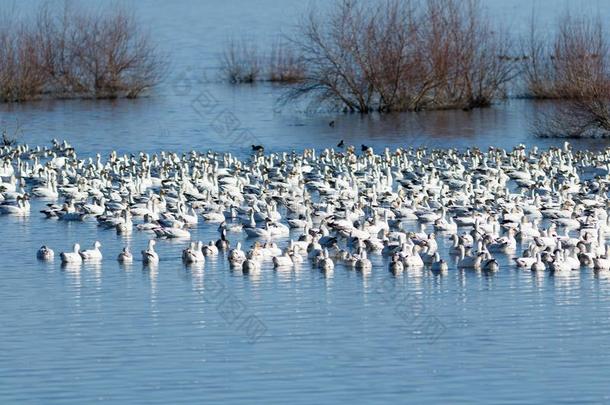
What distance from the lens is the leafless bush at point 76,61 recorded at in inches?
1975

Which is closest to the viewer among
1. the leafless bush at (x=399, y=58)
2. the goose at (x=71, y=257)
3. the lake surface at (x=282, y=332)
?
the lake surface at (x=282, y=332)

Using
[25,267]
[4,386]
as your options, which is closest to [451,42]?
[25,267]

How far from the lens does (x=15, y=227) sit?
2581 cm

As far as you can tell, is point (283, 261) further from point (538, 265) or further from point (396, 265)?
point (538, 265)

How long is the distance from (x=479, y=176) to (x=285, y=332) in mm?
13683

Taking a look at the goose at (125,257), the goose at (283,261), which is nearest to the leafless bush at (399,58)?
the goose at (125,257)

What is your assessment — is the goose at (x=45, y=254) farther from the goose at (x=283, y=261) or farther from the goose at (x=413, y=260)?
the goose at (x=413, y=260)

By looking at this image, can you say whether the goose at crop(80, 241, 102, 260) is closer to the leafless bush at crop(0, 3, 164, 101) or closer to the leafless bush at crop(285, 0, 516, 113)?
the leafless bush at crop(285, 0, 516, 113)

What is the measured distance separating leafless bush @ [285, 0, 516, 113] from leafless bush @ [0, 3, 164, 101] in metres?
7.97

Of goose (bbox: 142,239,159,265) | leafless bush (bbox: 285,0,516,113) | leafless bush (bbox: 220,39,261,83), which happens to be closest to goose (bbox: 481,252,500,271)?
goose (bbox: 142,239,159,265)

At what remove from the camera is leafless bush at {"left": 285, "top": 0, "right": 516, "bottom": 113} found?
44.5 m

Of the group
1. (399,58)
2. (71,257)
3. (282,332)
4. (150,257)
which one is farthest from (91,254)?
(399,58)

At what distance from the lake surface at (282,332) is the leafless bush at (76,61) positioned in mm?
23822

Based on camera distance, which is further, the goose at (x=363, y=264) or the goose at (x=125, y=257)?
the goose at (x=125, y=257)
